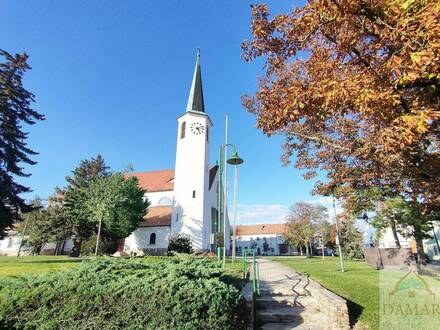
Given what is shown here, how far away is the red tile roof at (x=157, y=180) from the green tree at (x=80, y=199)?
525cm

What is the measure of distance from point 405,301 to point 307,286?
258 centimetres

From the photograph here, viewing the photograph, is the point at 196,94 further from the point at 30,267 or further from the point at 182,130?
the point at 30,267

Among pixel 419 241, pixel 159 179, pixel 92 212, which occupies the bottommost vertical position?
pixel 419 241

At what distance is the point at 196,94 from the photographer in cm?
3762

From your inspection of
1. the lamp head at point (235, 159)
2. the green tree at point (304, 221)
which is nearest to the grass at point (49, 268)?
the lamp head at point (235, 159)

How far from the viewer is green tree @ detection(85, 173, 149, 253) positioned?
1020 inches

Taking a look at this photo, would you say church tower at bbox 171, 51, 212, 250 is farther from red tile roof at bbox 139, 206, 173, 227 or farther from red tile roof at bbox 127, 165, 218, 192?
red tile roof at bbox 127, 165, 218, 192

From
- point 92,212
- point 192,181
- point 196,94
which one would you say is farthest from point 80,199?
point 196,94

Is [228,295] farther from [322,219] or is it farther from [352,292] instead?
[322,219]

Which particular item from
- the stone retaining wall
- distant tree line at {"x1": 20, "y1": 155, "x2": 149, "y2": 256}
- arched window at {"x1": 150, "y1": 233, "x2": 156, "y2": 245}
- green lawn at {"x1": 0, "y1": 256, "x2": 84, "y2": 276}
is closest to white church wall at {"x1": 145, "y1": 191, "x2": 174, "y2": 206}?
arched window at {"x1": 150, "y1": 233, "x2": 156, "y2": 245}

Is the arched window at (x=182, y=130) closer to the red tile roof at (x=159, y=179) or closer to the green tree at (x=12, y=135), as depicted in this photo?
the red tile roof at (x=159, y=179)

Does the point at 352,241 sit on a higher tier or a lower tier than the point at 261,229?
lower

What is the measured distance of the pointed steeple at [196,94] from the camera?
3678cm

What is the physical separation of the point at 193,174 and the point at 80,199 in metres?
12.8
